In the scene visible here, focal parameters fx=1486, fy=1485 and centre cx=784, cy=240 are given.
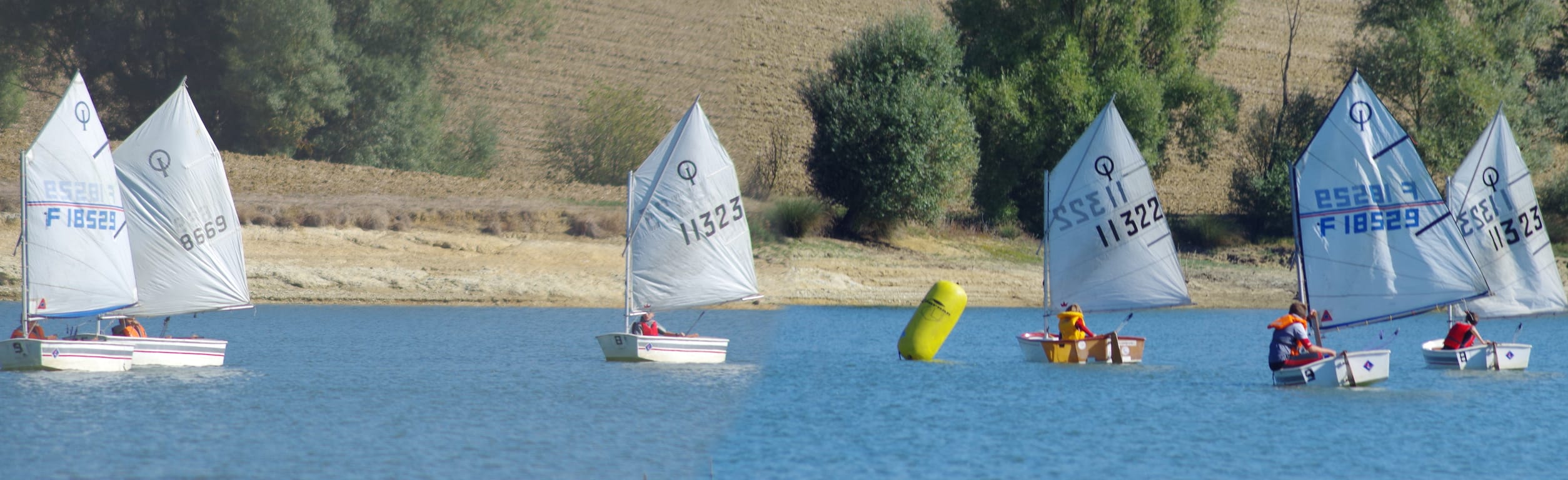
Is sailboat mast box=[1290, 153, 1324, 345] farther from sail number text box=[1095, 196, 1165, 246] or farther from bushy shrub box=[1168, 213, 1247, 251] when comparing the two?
bushy shrub box=[1168, 213, 1247, 251]

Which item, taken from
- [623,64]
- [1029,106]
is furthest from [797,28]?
[1029,106]

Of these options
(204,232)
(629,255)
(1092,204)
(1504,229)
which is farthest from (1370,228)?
(204,232)

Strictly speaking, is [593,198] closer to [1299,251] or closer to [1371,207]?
[1299,251]

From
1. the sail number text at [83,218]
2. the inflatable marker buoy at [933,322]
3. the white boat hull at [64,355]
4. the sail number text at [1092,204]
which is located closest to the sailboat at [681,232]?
the inflatable marker buoy at [933,322]

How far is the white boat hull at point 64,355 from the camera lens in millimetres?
30047

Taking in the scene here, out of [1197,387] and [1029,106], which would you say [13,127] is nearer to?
[1029,106]

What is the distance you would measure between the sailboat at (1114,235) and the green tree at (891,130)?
68.3 feet

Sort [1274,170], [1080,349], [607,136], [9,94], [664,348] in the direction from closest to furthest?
[664,348] < [1080,349] < [1274,170] < [607,136] < [9,94]

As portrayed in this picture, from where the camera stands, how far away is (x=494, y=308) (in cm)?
5484

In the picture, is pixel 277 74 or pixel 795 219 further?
pixel 277 74

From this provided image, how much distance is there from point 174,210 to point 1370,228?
26129 mm

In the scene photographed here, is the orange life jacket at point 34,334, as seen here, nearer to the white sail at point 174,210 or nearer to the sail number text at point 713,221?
the white sail at point 174,210

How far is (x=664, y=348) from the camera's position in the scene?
110 feet

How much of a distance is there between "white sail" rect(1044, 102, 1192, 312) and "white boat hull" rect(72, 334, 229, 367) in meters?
19.5
